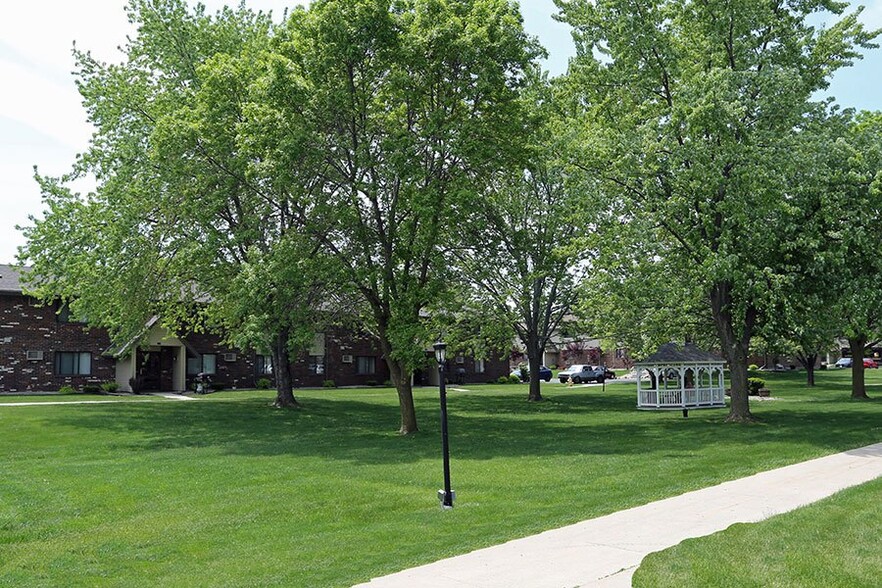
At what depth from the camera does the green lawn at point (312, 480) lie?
9.05m

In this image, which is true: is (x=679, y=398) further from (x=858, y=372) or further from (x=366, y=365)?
(x=366, y=365)

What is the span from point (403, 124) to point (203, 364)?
26390 mm

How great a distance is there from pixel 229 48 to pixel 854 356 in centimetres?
3113

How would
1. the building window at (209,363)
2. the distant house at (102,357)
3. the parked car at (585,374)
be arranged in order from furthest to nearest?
1. the parked car at (585,374)
2. the building window at (209,363)
3. the distant house at (102,357)

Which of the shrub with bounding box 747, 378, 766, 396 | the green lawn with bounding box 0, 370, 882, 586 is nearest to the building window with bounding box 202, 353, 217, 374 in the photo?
the green lawn with bounding box 0, 370, 882, 586

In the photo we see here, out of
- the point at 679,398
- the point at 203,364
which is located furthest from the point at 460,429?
the point at 203,364

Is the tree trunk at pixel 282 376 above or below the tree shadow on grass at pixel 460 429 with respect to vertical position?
above

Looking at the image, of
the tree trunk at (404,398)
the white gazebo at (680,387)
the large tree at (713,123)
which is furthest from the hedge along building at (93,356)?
the large tree at (713,123)

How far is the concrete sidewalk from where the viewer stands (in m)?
7.57

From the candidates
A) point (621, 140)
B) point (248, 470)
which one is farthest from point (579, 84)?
point (248, 470)

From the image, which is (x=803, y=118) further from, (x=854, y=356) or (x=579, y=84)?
(x=854, y=356)

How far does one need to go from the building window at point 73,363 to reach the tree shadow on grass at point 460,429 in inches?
391

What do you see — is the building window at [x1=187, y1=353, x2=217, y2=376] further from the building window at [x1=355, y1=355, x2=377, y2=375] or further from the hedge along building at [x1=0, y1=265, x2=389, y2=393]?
the building window at [x1=355, y1=355, x2=377, y2=375]

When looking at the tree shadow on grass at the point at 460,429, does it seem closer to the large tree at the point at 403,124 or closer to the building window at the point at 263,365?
the large tree at the point at 403,124
